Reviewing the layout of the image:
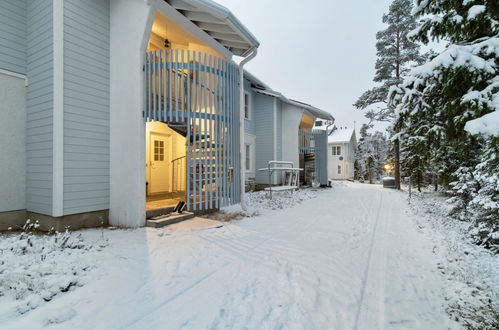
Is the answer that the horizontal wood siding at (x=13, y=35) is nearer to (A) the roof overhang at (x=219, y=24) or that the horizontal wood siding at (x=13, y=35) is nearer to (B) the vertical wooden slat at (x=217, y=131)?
(A) the roof overhang at (x=219, y=24)

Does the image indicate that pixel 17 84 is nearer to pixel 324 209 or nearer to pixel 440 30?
pixel 440 30

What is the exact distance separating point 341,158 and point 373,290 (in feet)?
97.1

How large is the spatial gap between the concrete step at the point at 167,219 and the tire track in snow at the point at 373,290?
4.43m

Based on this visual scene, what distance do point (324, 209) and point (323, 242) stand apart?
12.5 ft

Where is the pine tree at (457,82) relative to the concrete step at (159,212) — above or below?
above

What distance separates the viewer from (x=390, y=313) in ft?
8.01

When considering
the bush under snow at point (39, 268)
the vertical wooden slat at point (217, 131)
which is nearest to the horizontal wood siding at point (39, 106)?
the bush under snow at point (39, 268)

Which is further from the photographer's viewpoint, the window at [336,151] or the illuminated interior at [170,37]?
the window at [336,151]

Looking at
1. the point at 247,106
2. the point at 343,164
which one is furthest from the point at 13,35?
the point at 343,164

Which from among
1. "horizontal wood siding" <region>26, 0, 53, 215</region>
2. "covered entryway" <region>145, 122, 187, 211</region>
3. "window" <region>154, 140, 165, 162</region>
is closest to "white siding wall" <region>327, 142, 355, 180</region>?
"covered entryway" <region>145, 122, 187, 211</region>

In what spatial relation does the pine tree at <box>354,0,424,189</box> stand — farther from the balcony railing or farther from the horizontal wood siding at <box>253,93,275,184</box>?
the balcony railing

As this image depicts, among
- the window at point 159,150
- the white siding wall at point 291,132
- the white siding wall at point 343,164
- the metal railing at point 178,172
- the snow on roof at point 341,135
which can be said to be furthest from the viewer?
the snow on roof at point 341,135

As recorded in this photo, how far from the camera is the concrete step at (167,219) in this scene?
5.57 m

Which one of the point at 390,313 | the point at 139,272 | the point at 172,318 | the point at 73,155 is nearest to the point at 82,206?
the point at 73,155
